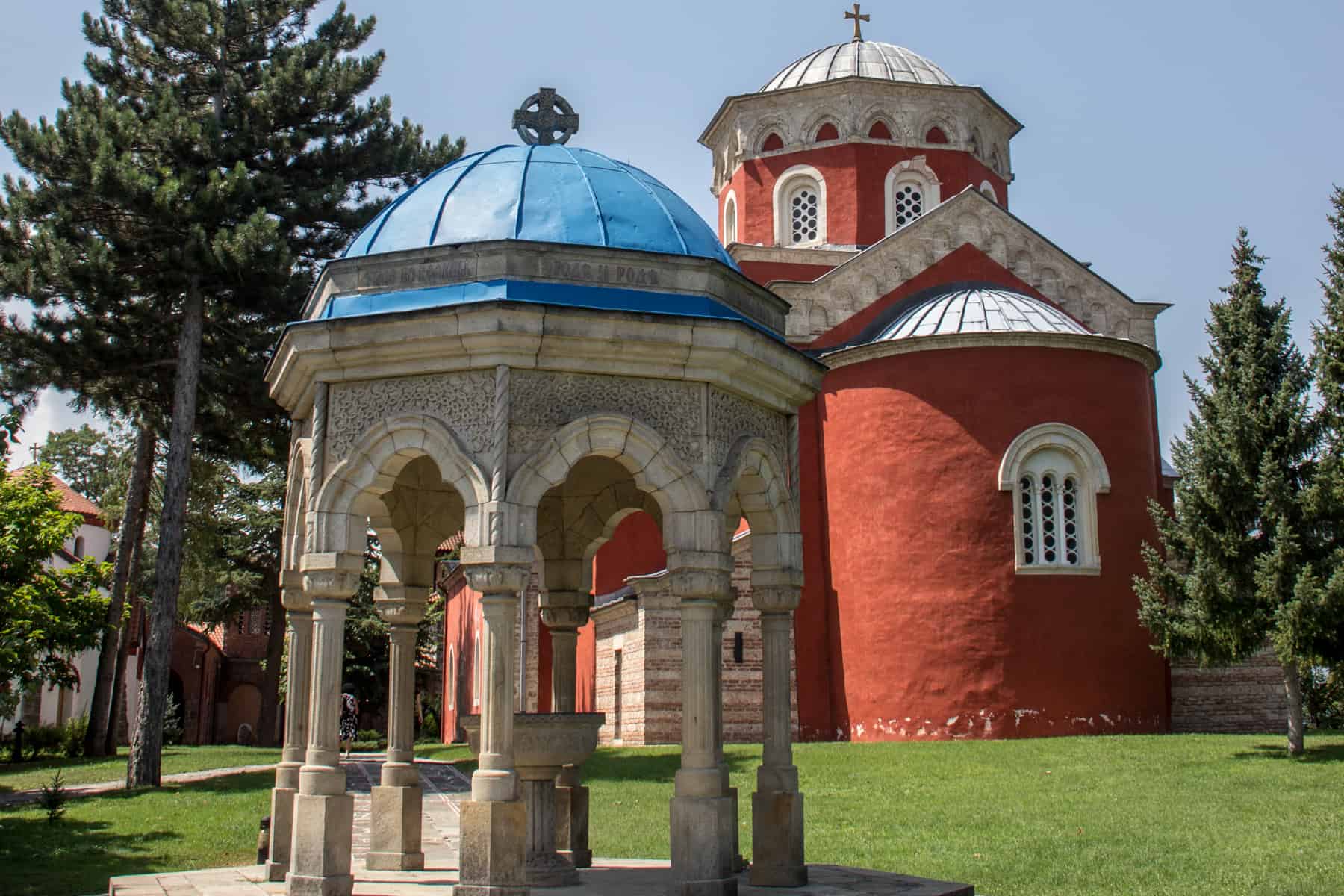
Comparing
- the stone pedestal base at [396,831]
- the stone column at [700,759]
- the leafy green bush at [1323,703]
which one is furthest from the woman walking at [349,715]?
the stone column at [700,759]

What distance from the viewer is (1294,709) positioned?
16359mm

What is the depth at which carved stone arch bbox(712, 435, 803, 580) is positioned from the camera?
8.14 m

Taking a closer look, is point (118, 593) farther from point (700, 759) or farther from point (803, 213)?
point (700, 759)

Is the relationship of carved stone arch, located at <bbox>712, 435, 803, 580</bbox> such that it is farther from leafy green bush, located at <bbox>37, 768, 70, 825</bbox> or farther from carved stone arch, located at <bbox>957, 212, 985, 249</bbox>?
carved stone arch, located at <bbox>957, 212, 985, 249</bbox>

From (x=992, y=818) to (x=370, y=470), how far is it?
7.48 metres

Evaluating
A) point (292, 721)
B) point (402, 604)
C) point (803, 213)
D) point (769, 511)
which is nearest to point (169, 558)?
point (402, 604)

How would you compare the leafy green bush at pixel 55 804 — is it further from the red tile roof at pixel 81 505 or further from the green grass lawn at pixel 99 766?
the red tile roof at pixel 81 505

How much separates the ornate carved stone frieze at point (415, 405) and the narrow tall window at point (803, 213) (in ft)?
59.2

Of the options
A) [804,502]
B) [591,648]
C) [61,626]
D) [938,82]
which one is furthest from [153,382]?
[938,82]

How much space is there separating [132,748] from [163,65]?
35.1ft

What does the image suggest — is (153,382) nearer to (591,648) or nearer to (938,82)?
(591,648)

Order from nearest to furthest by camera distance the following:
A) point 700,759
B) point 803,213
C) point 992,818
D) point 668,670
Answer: point 700,759 < point 992,818 < point 668,670 < point 803,213

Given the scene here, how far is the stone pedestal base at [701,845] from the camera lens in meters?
7.01

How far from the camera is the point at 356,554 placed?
748 cm
